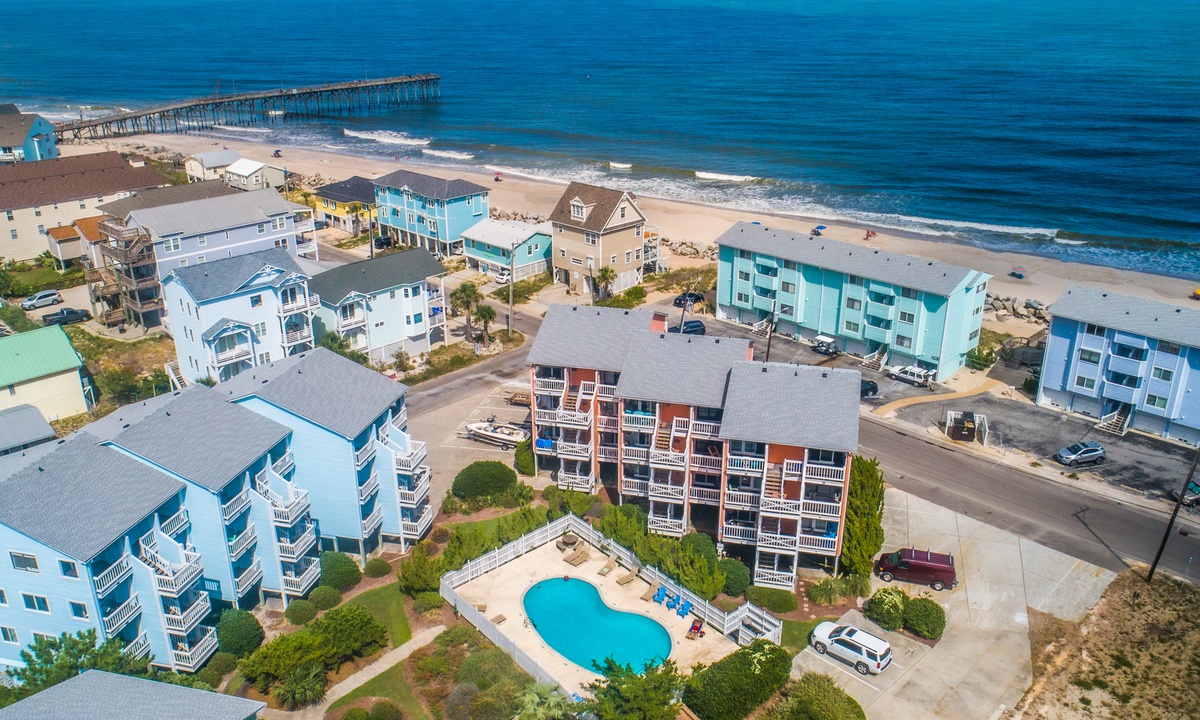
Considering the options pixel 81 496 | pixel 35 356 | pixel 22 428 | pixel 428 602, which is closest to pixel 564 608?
pixel 428 602

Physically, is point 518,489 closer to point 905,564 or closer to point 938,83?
point 905,564

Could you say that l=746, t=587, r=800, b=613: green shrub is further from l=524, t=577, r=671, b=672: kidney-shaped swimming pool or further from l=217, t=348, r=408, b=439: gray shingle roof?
l=217, t=348, r=408, b=439: gray shingle roof

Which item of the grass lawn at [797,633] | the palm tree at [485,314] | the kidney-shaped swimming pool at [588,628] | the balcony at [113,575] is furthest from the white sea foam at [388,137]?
the grass lawn at [797,633]

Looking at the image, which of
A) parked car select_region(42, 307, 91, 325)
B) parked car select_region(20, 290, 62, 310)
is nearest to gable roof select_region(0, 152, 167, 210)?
parked car select_region(20, 290, 62, 310)

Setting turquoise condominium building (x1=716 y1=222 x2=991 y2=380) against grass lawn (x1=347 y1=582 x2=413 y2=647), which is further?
turquoise condominium building (x1=716 y1=222 x2=991 y2=380)

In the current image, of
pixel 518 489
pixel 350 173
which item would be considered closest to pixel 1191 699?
pixel 518 489

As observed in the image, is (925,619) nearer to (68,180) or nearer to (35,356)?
(35,356)
